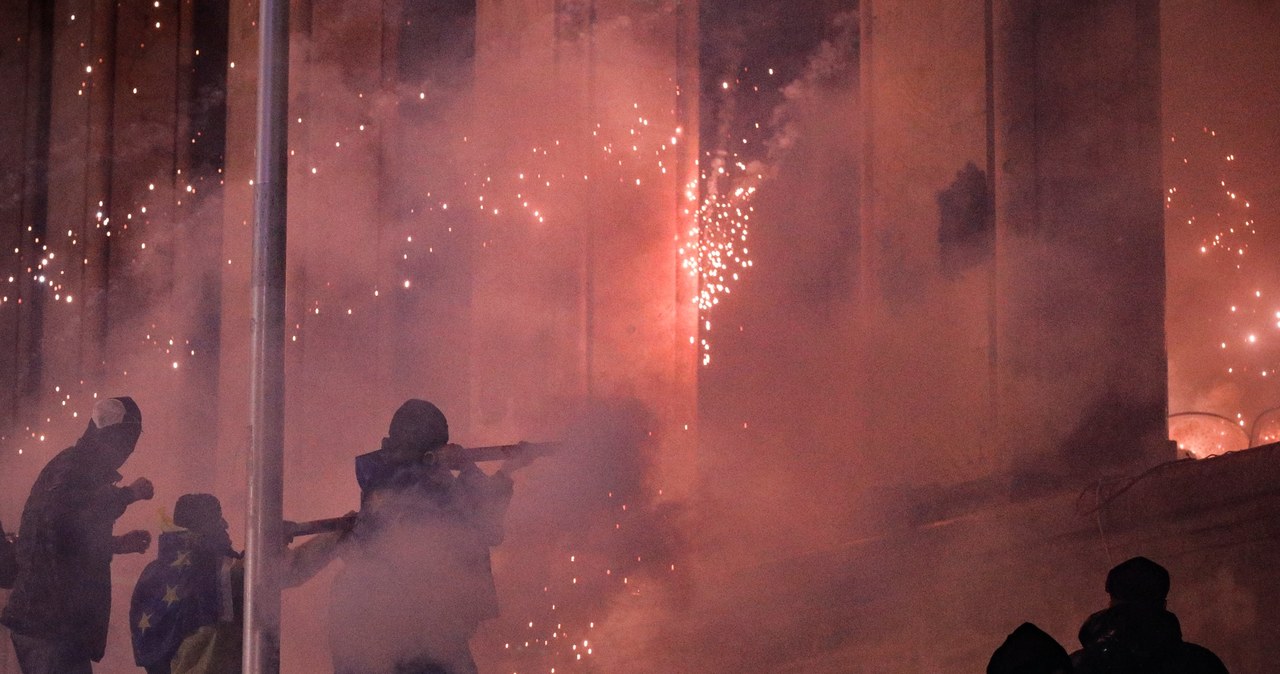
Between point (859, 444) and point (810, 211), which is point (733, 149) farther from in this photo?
point (859, 444)

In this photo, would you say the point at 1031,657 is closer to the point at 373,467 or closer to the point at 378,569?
the point at 378,569

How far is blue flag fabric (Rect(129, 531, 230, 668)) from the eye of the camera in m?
4.25

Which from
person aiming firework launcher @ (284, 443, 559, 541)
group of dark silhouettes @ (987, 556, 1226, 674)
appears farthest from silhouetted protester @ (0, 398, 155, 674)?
group of dark silhouettes @ (987, 556, 1226, 674)

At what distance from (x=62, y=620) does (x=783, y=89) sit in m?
3.43

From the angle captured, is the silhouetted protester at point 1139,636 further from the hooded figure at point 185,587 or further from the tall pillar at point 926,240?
the hooded figure at point 185,587

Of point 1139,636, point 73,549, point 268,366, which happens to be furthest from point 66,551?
point 1139,636

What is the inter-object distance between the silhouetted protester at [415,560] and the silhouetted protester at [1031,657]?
1866mm

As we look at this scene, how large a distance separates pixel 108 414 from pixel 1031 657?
342 cm

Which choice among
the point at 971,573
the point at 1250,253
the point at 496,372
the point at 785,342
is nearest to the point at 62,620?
the point at 496,372

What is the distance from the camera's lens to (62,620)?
471cm

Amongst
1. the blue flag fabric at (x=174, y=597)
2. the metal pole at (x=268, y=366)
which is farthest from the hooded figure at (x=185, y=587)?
the metal pole at (x=268, y=366)

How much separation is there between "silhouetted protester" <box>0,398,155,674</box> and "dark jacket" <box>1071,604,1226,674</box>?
3384 mm

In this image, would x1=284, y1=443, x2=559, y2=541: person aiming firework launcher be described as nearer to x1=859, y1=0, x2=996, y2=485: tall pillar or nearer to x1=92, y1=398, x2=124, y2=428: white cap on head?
x1=92, y1=398, x2=124, y2=428: white cap on head

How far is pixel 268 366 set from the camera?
376 centimetres
